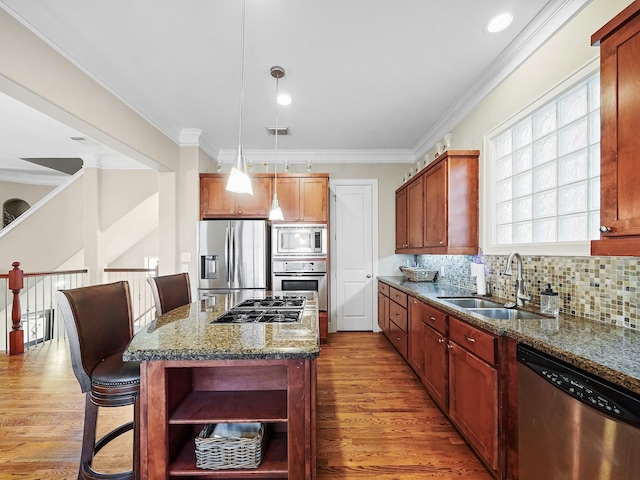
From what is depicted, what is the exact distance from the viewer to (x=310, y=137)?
421 centimetres

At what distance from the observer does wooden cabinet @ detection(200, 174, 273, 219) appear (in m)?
4.25

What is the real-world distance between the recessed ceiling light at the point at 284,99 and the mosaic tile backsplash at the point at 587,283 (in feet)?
8.13

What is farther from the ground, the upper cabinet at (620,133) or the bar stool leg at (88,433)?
the upper cabinet at (620,133)

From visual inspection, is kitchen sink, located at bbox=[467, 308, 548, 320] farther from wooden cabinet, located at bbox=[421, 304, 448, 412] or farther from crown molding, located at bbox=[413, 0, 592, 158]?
crown molding, located at bbox=[413, 0, 592, 158]

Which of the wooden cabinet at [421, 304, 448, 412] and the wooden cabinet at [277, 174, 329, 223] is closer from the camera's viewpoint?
the wooden cabinet at [421, 304, 448, 412]

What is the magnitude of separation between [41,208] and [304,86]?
5476 mm

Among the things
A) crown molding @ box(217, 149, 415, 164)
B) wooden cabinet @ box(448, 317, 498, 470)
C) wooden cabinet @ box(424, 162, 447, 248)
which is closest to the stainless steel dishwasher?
wooden cabinet @ box(448, 317, 498, 470)

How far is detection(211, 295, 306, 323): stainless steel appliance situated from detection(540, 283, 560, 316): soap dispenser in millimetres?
1500

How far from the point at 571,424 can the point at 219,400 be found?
1.47m

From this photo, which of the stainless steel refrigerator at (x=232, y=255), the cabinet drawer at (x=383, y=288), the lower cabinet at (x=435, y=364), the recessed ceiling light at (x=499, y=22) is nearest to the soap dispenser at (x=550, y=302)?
the lower cabinet at (x=435, y=364)

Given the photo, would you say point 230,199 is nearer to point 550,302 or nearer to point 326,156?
point 326,156

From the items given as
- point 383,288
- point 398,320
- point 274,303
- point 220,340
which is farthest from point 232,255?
point 220,340

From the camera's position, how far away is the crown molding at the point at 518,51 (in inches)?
74.9

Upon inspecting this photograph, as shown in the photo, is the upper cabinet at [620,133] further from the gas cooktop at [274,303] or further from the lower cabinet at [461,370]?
the gas cooktop at [274,303]
